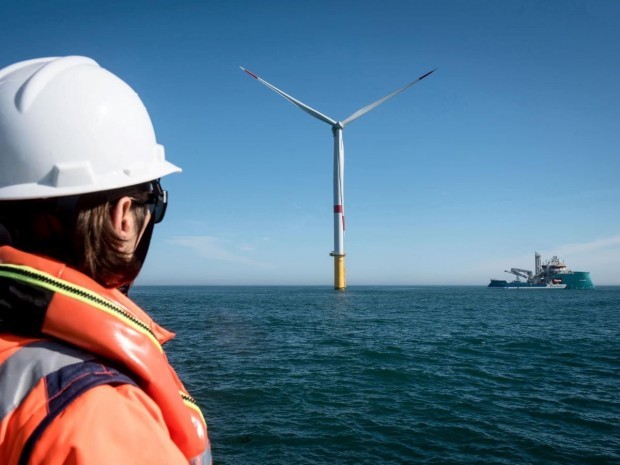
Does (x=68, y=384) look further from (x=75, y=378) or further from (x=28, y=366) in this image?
(x=28, y=366)

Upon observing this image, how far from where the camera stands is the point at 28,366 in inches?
51.1

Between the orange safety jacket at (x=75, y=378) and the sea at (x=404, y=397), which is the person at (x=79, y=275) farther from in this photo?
the sea at (x=404, y=397)

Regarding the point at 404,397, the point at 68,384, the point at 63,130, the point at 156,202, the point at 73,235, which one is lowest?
the point at 404,397

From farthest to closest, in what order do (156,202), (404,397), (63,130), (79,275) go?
(404,397) → (156,202) → (63,130) → (79,275)

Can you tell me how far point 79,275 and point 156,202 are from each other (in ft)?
2.21

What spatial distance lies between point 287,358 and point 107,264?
21883mm

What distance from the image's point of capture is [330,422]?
1291 cm

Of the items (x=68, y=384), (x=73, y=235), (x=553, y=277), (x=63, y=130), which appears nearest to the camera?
(x=68, y=384)

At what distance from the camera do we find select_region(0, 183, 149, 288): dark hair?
174 centimetres

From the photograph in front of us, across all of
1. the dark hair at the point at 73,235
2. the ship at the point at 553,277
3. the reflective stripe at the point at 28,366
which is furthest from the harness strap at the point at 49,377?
the ship at the point at 553,277

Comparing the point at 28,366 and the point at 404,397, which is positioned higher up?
the point at 28,366


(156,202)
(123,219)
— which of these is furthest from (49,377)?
(156,202)

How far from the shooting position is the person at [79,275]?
1.18 meters

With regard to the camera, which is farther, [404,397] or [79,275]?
[404,397]
